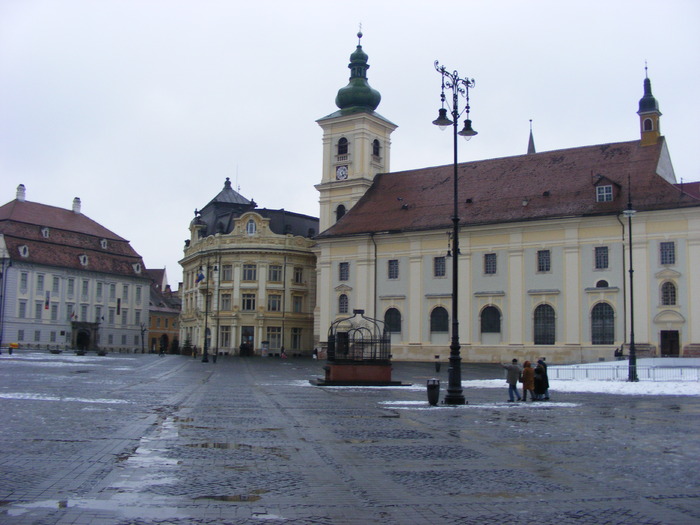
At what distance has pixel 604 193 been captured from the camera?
182ft

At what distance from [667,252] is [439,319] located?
17.8 m

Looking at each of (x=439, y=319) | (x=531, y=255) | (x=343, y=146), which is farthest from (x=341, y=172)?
(x=531, y=255)

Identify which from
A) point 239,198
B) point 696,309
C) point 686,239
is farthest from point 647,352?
point 239,198

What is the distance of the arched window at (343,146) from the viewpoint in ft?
245

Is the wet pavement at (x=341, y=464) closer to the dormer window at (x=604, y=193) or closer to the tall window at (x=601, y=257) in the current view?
the tall window at (x=601, y=257)

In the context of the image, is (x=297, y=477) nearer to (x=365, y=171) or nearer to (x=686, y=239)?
(x=686, y=239)

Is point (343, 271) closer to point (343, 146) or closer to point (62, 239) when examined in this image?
point (343, 146)

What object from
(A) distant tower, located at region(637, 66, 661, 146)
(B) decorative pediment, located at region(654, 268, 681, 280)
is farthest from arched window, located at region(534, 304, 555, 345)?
(A) distant tower, located at region(637, 66, 661, 146)

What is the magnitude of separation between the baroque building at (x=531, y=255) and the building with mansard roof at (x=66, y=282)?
34.5m

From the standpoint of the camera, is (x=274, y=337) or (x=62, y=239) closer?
(x=274, y=337)

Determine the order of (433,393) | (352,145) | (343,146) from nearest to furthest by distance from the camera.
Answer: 1. (433,393)
2. (352,145)
3. (343,146)

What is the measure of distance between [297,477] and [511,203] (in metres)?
51.5

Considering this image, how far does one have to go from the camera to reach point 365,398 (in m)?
25.1

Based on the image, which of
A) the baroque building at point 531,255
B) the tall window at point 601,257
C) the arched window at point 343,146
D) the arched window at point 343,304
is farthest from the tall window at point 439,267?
the arched window at point 343,146
